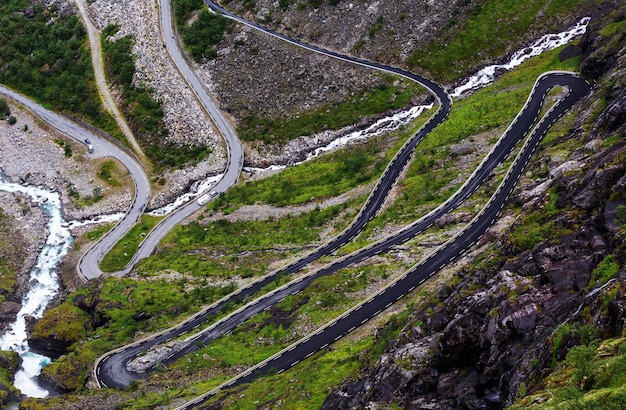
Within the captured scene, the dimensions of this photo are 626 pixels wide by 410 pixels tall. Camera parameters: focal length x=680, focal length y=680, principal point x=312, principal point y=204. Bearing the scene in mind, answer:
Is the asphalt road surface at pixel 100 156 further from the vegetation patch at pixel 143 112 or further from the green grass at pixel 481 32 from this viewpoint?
the green grass at pixel 481 32

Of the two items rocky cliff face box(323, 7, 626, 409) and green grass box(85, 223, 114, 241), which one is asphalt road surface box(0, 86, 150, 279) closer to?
green grass box(85, 223, 114, 241)

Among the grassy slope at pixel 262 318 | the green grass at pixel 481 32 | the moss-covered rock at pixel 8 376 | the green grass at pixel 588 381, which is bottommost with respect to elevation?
the moss-covered rock at pixel 8 376

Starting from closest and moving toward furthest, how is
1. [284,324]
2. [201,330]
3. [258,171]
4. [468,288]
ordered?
[468,288] < [284,324] < [201,330] < [258,171]

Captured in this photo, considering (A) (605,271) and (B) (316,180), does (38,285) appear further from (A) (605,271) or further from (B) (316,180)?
(A) (605,271)

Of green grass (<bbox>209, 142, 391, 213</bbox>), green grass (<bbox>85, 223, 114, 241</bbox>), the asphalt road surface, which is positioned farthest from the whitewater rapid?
green grass (<bbox>209, 142, 391, 213</bbox>)

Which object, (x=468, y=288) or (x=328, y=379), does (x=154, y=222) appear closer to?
(x=328, y=379)

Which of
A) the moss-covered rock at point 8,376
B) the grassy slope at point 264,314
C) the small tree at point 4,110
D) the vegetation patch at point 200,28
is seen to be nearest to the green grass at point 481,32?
the grassy slope at point 264,314

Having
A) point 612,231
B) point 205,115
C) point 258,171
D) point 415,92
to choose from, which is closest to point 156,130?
point 205,115
